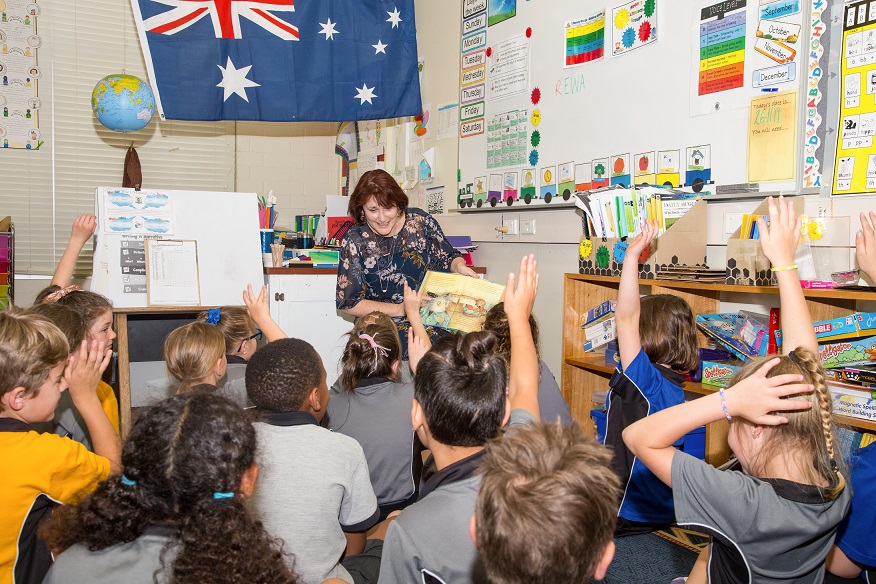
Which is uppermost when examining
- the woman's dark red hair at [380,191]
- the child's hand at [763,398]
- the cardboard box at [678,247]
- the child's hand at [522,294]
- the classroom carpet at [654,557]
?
the woman's dark red hair at [380,191]

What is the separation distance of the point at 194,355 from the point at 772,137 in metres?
2.15

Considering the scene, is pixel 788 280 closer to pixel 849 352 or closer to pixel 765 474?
pixel 765 474

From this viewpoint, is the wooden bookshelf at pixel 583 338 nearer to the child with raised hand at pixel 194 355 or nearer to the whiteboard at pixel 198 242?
the child with raised hand at pixel 194 355

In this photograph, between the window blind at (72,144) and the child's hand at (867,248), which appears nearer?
the child's hand at (867,248)

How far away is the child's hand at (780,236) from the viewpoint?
1.61m

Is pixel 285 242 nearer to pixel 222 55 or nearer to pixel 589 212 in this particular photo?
pixel 222 55

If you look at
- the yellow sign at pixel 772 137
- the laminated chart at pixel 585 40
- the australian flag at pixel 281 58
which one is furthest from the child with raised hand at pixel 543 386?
the australian flag at pixel 281 58

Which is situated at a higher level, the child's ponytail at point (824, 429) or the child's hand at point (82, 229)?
the child's hand at point (82, 229)

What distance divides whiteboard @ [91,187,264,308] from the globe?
Answer: 4.96 feet

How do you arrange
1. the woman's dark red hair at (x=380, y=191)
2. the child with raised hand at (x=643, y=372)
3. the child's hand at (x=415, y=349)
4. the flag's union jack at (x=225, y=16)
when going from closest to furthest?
1. the child with raised hand at (x=643, y=372)
2. the child's hand at (x=415, y=349)
3. the woman's dark red hair at (x=380, y=191)
4. the flag's union jack at (x=225, y=16)

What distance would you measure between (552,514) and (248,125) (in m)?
5.74

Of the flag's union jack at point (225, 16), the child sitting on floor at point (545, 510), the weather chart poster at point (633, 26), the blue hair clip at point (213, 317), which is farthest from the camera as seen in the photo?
the flag's union jack at point (225, 16)

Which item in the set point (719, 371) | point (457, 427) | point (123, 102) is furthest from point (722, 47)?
point (123, 102)

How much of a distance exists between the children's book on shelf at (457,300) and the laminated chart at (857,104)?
124 centimetres
